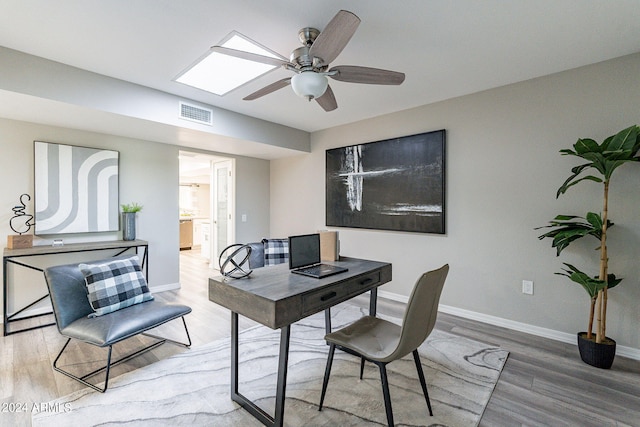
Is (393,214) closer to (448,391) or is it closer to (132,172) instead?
(448,391)

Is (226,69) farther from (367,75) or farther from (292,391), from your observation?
(292,391)

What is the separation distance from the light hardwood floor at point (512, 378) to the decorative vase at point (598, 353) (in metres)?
0.06

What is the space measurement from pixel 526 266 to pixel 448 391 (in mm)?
1661

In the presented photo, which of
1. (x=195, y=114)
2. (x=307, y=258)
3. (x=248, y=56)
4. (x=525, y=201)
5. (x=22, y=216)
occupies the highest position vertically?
(x=195, y=114)

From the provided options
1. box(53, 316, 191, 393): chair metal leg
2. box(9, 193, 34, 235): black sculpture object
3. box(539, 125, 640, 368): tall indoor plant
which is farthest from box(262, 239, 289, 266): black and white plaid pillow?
box(539, 125, 640, 368): tall indoor plant

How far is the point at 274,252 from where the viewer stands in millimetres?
3502

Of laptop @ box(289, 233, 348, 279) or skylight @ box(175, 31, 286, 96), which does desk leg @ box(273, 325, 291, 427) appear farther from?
skylight @ box(175, 31, 286, 96)

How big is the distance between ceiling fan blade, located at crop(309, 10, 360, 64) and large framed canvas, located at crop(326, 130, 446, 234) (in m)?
2.07

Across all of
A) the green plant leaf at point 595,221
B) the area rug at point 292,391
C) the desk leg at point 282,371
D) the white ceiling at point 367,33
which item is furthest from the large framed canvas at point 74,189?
the green plant leaf at point 595,221

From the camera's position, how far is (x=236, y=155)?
509cm

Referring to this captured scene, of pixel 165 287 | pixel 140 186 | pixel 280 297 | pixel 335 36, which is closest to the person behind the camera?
pixel 280 297

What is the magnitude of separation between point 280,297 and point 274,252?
81.3 inches

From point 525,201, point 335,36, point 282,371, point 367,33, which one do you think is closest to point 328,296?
point 282,371

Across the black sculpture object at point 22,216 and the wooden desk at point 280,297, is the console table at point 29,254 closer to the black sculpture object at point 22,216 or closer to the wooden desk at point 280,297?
the black sculpture object at point 22,216
